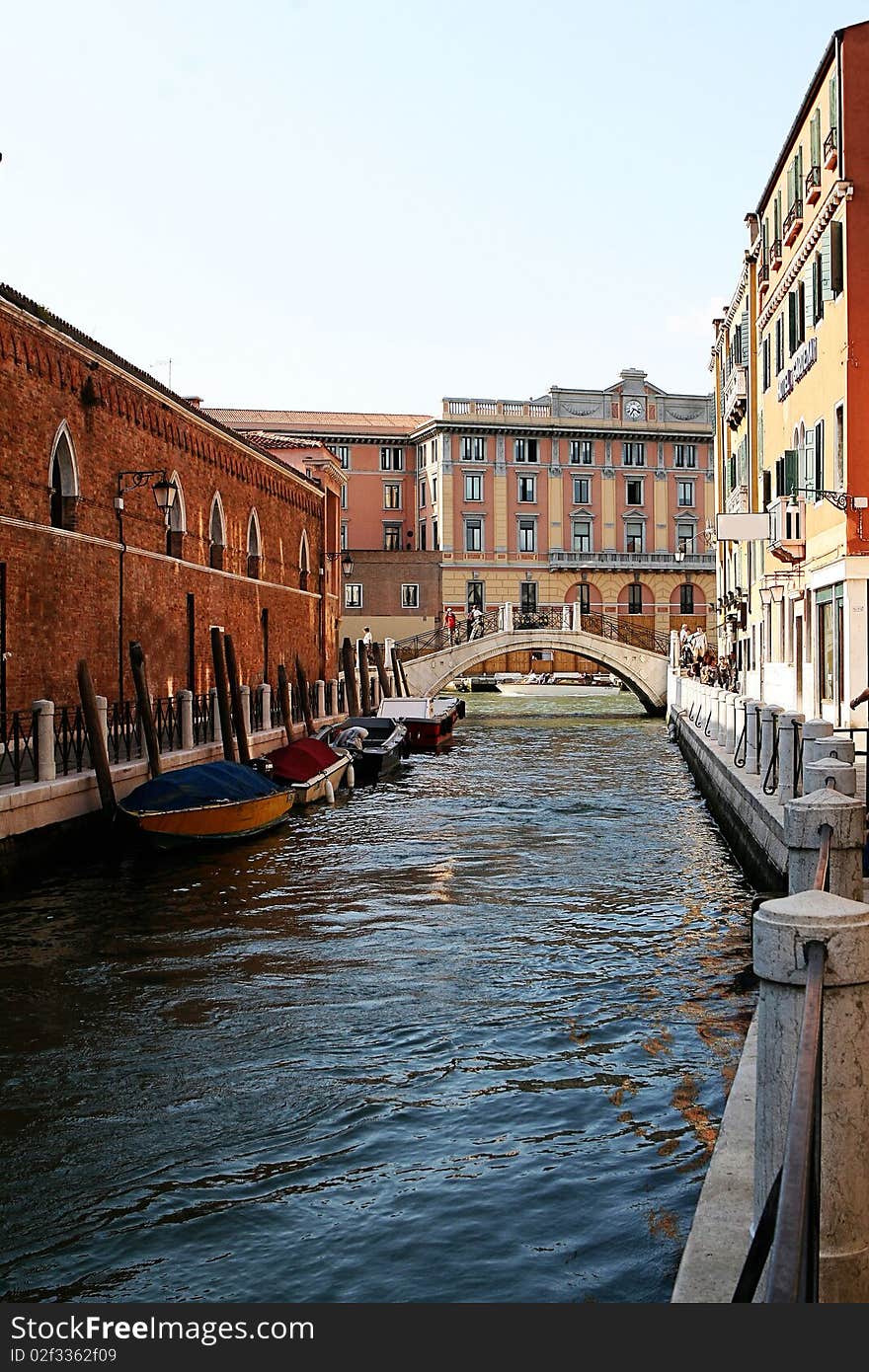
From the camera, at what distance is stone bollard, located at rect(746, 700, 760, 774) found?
53.2ft

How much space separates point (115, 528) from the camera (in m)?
21.2

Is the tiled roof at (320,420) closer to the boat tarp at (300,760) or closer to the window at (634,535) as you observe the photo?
the window at (634,535)

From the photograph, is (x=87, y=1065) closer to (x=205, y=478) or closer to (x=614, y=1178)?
(x=614, y=1178)

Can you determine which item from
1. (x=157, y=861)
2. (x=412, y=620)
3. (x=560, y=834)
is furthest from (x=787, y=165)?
(x=412, y=620)

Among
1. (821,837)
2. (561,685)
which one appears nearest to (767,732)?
(821,837)

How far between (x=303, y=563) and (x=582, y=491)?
89.5ft

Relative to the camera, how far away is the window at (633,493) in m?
61.6

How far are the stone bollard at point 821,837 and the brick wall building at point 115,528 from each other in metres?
13.0

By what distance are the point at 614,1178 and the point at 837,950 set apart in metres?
3.11

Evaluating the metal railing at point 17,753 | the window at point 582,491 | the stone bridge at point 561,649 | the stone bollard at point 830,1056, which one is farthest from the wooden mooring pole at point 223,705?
the window at point 582,491

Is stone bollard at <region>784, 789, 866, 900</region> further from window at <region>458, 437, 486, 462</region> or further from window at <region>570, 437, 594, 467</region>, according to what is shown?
window at <region>570, 437, 594, 467</region>

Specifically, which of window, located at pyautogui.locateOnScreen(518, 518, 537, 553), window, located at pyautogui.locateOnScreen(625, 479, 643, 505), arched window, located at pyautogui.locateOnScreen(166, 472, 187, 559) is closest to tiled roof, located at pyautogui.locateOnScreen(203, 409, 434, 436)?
window, located at pyautogui.locateOnScreen(518, 518, 537, 553)

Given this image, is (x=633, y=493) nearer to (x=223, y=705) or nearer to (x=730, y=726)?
(x=730, y=726)

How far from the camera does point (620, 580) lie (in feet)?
199
